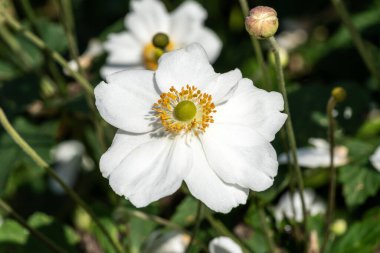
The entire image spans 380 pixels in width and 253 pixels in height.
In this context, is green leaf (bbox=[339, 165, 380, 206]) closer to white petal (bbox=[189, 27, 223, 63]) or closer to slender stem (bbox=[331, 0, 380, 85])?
slender stem (bbox=[331, 0, 380, 85])

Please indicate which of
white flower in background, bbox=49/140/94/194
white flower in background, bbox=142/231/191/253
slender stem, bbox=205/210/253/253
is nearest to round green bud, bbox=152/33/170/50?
slender stem, bbox=205/210/253/253

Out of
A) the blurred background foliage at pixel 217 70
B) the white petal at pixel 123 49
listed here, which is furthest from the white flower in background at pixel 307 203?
the white petal at pixel 123 49

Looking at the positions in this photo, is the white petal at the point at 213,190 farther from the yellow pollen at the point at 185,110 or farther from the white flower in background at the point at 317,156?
the white flower in background at the point at 317,156

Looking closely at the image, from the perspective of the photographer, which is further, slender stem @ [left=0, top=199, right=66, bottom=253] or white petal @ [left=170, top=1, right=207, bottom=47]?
white petal @ [left=170, top=1, right=207, bottom=47]

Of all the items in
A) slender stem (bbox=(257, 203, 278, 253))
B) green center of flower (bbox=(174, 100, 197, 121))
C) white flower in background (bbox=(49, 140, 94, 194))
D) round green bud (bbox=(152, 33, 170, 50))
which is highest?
round green bud (bbox=(152, 33, 170, 50))

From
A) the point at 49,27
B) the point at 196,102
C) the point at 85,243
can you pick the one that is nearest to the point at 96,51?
the point at 49,27

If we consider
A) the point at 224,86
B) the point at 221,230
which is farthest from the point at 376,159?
the point at 224,86

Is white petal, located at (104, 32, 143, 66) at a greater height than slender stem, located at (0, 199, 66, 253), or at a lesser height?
lesser
